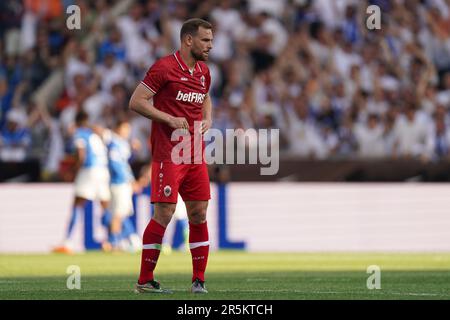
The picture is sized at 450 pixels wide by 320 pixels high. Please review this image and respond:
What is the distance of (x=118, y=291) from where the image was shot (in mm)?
12453

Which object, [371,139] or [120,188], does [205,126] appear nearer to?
[120,188]

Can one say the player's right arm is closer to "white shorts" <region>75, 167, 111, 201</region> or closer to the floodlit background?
the floodlit background

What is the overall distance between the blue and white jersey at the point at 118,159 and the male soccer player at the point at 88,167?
0.90 feet

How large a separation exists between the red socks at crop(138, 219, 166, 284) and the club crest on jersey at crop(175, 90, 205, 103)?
1.20 m

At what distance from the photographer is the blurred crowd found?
23.2 metres

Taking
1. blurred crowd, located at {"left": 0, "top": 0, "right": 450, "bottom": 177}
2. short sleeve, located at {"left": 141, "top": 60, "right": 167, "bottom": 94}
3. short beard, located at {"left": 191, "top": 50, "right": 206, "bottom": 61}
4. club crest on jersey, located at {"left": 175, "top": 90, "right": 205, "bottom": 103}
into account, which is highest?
blurred crowd, located at {"left": 0, "top": 0, "right": 450, "bottom": 177}

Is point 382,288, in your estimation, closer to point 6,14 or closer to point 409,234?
point 409,234

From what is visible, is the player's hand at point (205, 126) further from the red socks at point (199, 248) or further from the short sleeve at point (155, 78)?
the red socks at point (199, 248)

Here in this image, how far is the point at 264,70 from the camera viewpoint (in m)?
24.8

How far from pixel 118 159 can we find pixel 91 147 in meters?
0.63

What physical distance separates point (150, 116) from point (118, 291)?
187cm

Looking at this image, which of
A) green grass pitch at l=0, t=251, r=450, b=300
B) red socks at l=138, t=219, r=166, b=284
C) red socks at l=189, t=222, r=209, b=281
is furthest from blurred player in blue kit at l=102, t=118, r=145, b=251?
red socks at l=138, t=219, r=166, b=284
